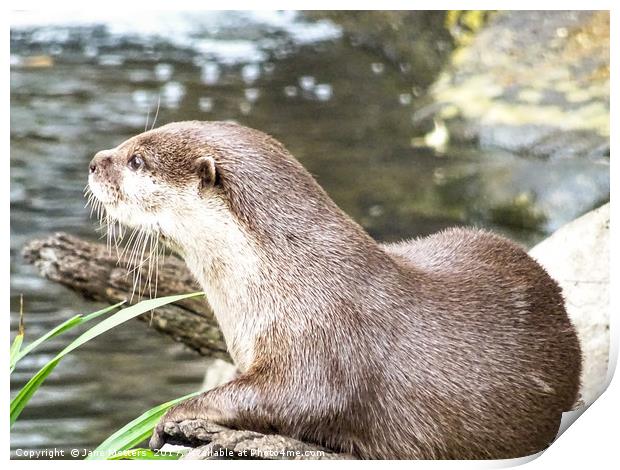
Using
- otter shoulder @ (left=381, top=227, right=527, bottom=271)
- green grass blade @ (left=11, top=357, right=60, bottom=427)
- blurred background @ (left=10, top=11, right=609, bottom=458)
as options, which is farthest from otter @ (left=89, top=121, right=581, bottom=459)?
green grass blade @ (left=11, top=357, right=60, bottom=427)

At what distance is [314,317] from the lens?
240cm

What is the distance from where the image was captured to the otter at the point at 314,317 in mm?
2387

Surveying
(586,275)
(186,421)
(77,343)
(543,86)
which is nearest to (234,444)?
(186,421)

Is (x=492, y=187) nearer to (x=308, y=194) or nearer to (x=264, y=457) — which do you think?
(x=308, y=194)

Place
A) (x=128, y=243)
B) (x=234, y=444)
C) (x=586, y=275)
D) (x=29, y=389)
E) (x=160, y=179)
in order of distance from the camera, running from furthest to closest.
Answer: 1. (x=586, y=275)
2. (x=128, y=243)
3. (x=29, y=389)
4. (x=160, y=179)
5. (x=234, y=444)

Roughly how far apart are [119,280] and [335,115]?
98 cm

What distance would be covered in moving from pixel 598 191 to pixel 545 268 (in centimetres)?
30

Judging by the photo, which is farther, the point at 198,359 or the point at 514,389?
the point at 198,359

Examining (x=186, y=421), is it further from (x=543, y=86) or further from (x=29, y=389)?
(x=543, y=86)

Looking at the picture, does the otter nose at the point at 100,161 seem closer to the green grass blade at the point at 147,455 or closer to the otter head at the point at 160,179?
the otter head at the point at 160,179

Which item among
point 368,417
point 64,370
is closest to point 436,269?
point 368,417

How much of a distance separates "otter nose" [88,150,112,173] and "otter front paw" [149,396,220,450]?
0.72 metres

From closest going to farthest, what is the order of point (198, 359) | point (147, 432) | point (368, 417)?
point (368, 417) → point (147, 432) → point (198, 359)

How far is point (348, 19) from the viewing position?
283 centimetres
